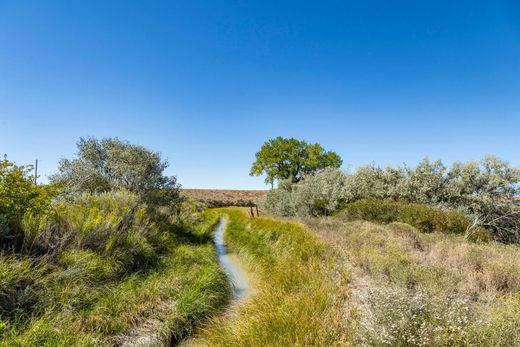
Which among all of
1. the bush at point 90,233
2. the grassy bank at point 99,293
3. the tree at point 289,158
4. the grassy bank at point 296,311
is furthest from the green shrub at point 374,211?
the tree at point 289,158

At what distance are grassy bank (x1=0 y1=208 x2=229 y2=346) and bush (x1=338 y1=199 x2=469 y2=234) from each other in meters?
8.90

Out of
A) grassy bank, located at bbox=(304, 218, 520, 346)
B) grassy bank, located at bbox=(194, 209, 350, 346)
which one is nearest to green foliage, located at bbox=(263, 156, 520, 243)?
grassy bank, located at bbox=(304, 218, 520, 346)

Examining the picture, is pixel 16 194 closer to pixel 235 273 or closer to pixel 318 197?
pixel 235 273

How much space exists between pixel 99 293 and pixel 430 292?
6871mm

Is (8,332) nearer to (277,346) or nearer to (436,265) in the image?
(277,346)

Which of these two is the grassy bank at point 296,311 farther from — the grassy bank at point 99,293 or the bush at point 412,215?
the bush at point 412,215

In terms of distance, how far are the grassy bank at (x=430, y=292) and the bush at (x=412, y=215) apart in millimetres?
2625

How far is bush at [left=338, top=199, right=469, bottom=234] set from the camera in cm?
1227

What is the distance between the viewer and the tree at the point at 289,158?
44.2m

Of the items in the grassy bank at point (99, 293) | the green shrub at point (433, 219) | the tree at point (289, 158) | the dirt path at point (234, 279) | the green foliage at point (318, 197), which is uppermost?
the tree at point (289, 158)

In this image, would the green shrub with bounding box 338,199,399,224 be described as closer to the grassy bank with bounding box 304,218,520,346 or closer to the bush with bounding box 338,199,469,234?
the bush with bounding box 338,199,469,234

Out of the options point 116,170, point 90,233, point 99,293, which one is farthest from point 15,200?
point 116,170

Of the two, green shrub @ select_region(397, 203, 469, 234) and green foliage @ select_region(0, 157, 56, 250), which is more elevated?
green foliage @ select_region(0, 157, 56, 250)

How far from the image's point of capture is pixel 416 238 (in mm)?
10297
